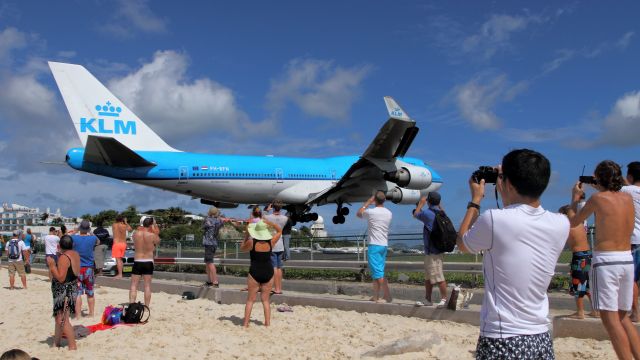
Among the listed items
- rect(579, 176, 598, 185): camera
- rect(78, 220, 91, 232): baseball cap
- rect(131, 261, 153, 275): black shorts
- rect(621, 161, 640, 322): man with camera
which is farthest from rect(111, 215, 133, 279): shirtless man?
rect(579, 176, 598, 185): camera

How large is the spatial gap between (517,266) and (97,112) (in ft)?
66.9

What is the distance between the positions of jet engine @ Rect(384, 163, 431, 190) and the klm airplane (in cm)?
2

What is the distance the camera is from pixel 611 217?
4.35 metres

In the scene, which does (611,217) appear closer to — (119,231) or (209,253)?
(209,253)

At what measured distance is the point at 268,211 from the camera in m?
9.99

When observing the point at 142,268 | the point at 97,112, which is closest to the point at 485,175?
the point at 142,268

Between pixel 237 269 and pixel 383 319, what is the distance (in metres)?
8.84

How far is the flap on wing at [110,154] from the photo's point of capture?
58.4 feet

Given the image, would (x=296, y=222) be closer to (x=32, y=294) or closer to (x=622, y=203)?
(x=32, y=294)

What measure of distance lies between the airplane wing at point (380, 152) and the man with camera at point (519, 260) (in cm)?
1613

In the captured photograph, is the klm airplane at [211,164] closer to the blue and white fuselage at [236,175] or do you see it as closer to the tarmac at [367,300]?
the blue and white fuselage at [236,175]

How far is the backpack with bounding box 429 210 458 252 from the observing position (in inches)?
286

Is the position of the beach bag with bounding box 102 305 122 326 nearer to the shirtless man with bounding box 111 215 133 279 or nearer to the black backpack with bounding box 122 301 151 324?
the black backpack with bounding box 122 301 151 324

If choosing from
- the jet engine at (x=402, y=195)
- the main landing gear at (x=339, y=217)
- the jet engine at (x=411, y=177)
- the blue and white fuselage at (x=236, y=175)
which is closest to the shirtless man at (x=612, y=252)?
the jet engine at (x=411, y=177)
